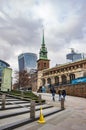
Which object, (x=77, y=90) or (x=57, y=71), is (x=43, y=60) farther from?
(x=77, y=90)

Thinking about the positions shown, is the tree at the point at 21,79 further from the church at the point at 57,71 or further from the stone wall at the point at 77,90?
the stone wall at the point at 77,90

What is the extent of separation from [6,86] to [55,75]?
7594 centimetres

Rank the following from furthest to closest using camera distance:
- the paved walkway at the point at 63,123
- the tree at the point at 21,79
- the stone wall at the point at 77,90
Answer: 1. the tree at the point at 21,79
2. the stone wall at the point at 77,90
3. the paved walkway at the point at 63,123

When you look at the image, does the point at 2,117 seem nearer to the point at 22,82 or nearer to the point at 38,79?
the point at 22,82

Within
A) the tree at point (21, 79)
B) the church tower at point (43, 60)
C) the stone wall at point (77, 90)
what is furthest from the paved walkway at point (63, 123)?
the church tower at point (43, 60)

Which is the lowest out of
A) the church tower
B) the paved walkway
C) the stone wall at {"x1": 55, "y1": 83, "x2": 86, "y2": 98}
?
the paved walkway

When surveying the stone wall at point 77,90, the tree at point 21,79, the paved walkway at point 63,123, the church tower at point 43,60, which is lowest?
the paved walkway at point 63,123

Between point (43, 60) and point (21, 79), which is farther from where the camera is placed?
point (43, 60)

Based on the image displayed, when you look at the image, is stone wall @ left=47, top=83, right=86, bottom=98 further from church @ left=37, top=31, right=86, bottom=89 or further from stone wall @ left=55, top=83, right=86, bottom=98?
church @ left=37, top=31, right=86, bottom=89

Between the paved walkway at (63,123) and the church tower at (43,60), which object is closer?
the paved walkway at (63,123)

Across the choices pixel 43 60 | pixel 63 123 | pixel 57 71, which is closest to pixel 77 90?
pixel 63 123

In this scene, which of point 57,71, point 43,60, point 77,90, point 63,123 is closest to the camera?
point 63,123

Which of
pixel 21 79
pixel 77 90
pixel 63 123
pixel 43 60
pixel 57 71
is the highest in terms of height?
pixel 43 60

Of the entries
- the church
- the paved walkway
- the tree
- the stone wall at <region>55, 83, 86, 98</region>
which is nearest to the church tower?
the church
